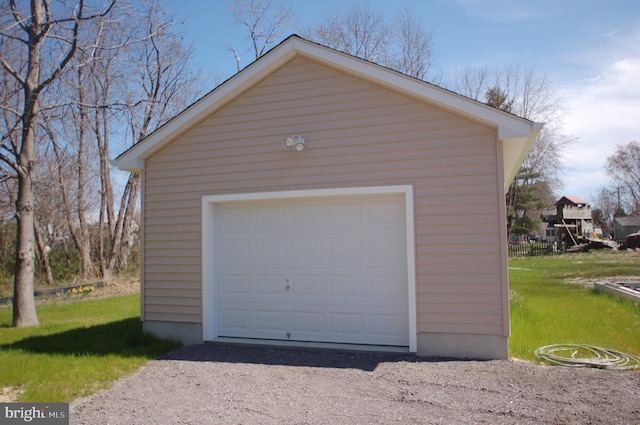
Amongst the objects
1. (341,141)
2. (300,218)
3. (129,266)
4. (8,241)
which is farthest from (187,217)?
(129,266)

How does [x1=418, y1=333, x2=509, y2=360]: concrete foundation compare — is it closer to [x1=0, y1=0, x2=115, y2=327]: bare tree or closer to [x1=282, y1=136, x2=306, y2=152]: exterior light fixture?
[x1=282, y1=136, x2=306, y2=152]: exterior light fixture

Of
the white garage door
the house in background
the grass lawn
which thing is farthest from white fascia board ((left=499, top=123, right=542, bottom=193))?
the house in background

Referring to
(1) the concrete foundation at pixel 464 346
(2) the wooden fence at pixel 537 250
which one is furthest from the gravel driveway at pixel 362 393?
(2) the wooden fence at pixel 537 250

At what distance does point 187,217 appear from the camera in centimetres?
754

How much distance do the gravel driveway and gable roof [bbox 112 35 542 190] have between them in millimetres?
3003

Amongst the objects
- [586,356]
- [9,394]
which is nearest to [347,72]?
[586,356]

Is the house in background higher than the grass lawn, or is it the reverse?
the house in background

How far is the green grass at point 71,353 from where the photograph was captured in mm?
5246

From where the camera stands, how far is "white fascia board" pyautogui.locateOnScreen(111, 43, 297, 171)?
7039 mm

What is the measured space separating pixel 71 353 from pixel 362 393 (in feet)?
14.7

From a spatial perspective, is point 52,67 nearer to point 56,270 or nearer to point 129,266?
point 56,270

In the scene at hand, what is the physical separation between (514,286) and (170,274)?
1026 cm

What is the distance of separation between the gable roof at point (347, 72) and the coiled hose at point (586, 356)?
9.30ft

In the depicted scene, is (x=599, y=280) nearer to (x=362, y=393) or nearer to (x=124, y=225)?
(x=362, y=393)
